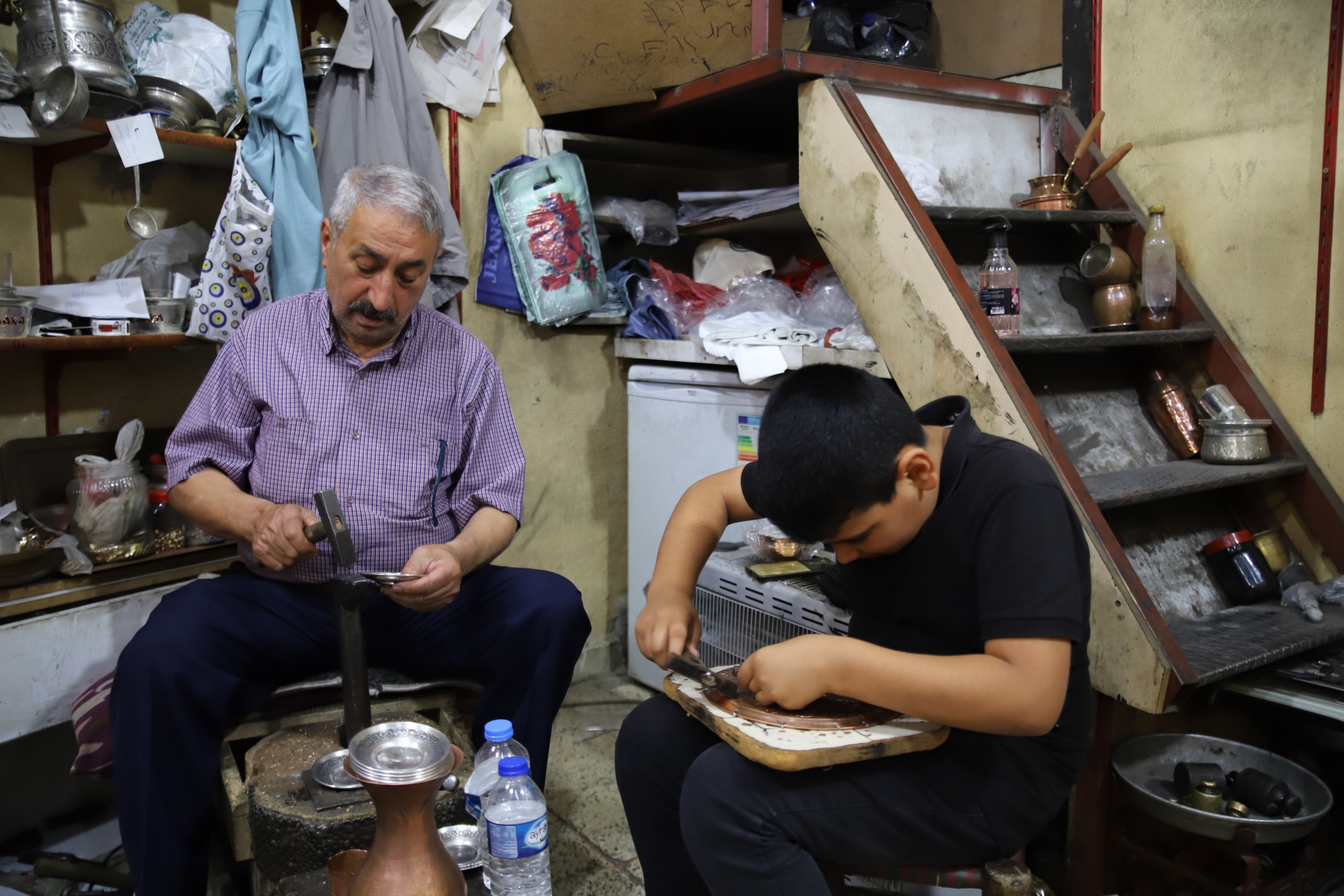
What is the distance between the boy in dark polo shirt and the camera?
1.19 meters

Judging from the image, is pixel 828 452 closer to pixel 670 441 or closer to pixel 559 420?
pixel 670 441

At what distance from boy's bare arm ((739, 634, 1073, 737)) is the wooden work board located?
4 centimetres

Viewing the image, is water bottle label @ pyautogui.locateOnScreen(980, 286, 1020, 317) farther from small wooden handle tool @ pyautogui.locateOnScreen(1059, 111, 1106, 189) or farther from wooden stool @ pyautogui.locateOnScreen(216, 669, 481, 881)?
wooden stool @ pyautogui.locateOnScreen(216, 669, 481, 881)

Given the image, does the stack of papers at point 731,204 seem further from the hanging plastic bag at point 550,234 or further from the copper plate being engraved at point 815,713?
the copper plate being engraved at point 815,713

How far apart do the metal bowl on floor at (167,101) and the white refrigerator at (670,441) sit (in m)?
1.43

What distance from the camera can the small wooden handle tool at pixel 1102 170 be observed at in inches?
93.4

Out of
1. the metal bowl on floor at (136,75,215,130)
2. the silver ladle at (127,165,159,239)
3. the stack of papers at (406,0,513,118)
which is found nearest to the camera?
the metal bowl on floor at (136,75,215,130)

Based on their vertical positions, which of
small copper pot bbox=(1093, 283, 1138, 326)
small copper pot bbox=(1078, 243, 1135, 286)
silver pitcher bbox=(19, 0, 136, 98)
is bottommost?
small copper pot bbox=(1093, 283, 1138, 326)

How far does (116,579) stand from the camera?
2256 mm

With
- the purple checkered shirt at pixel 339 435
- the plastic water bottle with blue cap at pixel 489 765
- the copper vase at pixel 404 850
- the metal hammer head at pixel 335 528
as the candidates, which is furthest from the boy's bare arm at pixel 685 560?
the purple checkered shirt at pixel 339 435

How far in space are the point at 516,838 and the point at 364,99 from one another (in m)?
1.98

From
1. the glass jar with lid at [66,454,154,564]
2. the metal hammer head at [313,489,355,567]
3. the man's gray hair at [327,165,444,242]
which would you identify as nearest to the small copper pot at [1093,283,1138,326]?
the man's gray hair at [327,165,444,242]

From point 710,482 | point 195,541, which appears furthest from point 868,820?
point 195,541

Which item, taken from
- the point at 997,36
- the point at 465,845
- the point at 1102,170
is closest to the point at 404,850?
the point at 465,845
